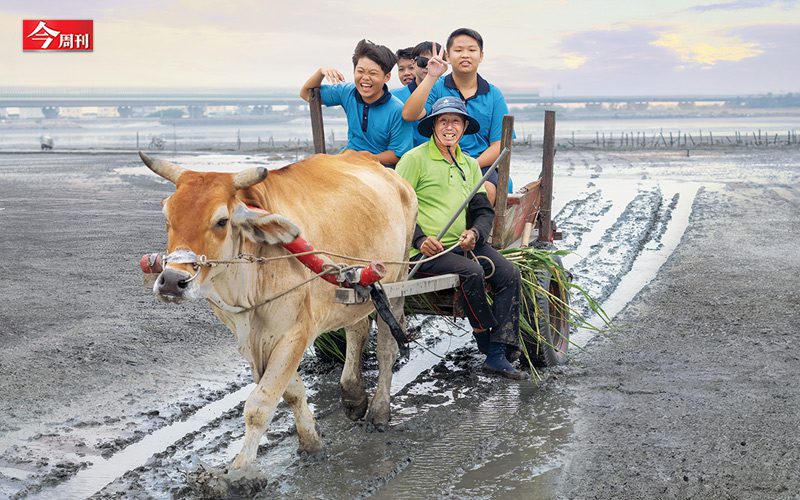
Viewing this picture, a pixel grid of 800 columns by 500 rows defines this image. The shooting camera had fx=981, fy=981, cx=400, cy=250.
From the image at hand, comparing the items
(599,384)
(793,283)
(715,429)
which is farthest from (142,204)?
(715,429)

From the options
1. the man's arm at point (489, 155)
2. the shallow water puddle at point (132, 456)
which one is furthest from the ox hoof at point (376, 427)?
the man's arm at point (489, 155)

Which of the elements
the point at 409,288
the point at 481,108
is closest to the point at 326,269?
the point at 409,288

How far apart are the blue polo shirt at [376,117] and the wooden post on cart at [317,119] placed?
0.05 m

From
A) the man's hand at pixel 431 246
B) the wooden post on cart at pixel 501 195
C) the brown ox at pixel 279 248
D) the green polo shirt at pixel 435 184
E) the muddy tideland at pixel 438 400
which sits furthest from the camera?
the wooden post on cart at pixel 501 195

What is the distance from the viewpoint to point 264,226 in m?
4.80

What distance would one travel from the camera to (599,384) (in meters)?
7.01

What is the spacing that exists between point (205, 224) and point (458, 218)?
101 inches

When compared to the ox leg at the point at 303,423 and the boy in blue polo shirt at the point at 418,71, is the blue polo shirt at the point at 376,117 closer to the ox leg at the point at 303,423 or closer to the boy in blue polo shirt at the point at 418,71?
the boy in blue polo shirt at the point at 418,71

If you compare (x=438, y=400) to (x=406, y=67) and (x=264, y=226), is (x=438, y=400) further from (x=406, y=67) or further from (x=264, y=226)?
(x=406, y=67)

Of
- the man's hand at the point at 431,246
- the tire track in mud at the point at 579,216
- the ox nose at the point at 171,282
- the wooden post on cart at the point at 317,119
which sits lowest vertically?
the tire track in mud at the point at 579,216

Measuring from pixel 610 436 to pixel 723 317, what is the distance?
144 inches

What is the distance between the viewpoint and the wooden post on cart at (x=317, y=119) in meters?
7.32

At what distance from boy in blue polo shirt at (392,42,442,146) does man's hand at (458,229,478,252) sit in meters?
1.41

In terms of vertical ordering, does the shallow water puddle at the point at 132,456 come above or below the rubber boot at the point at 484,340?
below
